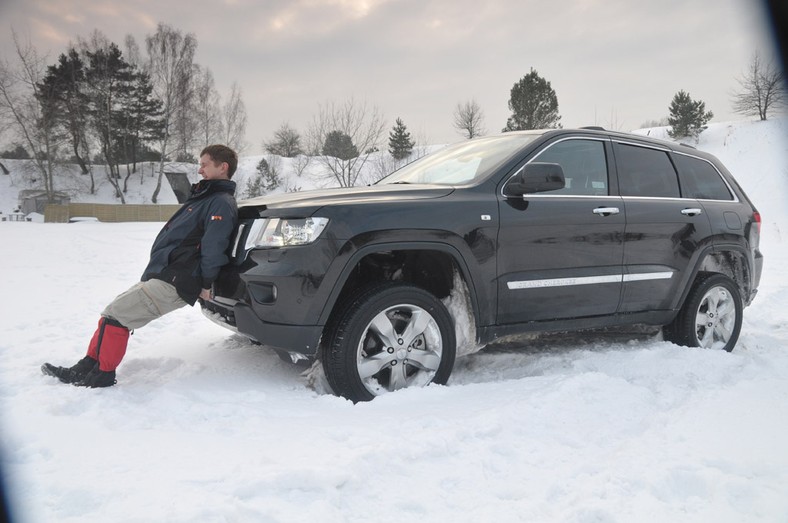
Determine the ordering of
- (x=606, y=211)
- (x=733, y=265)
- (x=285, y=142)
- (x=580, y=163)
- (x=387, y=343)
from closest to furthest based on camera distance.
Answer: (x=387, y=343) < (x=606, y=211) < (x=580, y=163) < (x=733, y=265) < (x=285, y=142)

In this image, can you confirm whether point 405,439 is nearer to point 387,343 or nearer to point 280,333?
point 387,343

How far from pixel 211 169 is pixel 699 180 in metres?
4.09

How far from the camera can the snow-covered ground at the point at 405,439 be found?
82.2 inches

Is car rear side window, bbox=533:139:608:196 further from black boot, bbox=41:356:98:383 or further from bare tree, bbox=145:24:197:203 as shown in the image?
bare tree, bbox=145:24:197:203

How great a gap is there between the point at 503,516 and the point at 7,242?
593 inches

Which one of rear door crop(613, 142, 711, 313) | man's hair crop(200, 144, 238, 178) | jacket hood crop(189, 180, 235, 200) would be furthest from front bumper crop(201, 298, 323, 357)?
rear door crop(613, 142, 711, 313)

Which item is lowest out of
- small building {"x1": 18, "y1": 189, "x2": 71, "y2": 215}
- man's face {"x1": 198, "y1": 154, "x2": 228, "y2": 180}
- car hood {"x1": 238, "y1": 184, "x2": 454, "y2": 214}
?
car hood {"x1": 238, "y1": 184, "x2": 454, "y2": 214}

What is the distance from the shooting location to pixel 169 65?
39.2 m

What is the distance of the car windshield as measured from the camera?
3.78 metres

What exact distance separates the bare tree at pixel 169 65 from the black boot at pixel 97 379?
129 ft

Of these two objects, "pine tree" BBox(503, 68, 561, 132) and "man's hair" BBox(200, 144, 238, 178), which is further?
"pine tree" BBox(503, 68, 561, 132)

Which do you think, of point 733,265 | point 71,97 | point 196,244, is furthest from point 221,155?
point 71,97

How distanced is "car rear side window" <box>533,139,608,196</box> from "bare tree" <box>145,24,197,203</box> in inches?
1560

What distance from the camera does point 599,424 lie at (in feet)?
9.48
